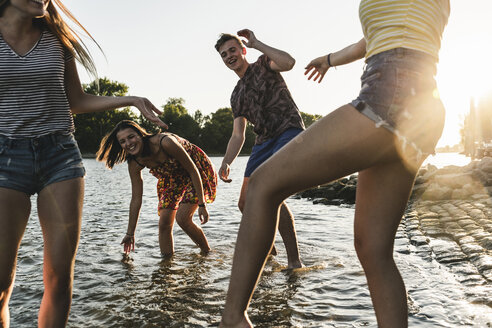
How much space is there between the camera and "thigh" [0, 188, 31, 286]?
2215 mm

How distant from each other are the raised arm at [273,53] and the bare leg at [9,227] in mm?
2565

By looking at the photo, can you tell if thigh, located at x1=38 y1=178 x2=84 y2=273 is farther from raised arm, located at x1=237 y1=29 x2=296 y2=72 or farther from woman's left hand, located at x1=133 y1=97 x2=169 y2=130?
raised arm, located at x1=237 y1=29 x2=296 y2=72

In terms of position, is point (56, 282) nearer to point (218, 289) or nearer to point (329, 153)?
point (329, 153)

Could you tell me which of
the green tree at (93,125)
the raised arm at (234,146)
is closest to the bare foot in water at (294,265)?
the raised arm at (234,146)

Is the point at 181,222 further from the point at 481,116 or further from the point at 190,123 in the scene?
the point at 190,123

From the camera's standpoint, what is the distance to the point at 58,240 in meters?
2.35

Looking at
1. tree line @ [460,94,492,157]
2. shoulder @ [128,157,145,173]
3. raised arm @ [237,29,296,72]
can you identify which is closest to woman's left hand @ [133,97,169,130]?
raised arm @ [237,29,296,72]

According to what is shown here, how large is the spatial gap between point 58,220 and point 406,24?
6.50 feet

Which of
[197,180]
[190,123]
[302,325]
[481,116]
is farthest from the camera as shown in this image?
[190,123]

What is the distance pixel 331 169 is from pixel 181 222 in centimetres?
412

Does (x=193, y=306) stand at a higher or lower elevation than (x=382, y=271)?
lower

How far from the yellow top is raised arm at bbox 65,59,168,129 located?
1318 millimetres

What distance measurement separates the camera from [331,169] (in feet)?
5.81

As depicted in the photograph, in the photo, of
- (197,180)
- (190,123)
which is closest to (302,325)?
(197,180)
